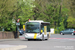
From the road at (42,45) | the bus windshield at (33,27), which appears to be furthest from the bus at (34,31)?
the road at (42,45)

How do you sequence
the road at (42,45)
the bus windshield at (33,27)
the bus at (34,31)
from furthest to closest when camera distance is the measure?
the bus windshield at (33,27), the bus at (34,31), the road at (42,45)

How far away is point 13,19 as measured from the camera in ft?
120

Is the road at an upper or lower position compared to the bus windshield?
lower

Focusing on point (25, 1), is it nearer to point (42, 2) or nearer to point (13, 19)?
point (13, 19)

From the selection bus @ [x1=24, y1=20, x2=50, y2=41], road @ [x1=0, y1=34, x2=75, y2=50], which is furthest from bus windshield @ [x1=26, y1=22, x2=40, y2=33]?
road @ [x1=0, y1=34, x2=75, y2=50]

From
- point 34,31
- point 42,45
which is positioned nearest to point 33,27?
point 34,31

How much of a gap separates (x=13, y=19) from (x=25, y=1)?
336 centimetres

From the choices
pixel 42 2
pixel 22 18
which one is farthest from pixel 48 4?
pixel 22 18

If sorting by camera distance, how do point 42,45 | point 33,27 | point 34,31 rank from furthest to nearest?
Result: 1. point 33,27
2. point 34,31
3. point 42,45

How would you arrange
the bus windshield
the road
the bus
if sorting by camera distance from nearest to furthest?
the road < the bus < the bus windshield

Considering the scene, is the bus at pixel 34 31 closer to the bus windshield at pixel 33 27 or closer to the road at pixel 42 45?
the bus windshield at pixel 33 27

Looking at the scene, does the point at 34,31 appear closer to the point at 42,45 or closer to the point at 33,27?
the point at 33,27

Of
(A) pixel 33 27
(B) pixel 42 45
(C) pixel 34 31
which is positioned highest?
(A) pixel 33 27

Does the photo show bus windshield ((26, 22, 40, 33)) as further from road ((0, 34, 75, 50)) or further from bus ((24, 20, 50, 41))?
road ((0, 34, 75, 50))
